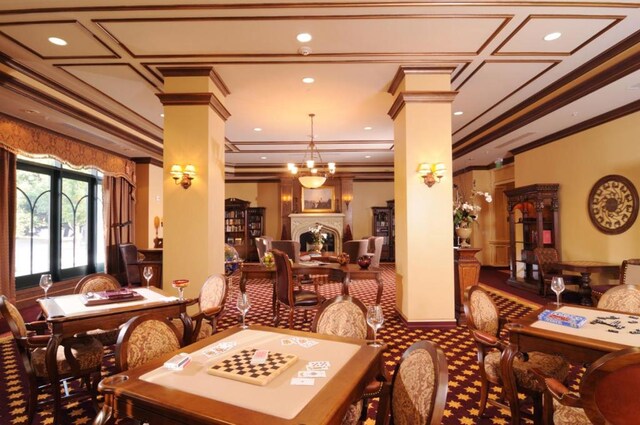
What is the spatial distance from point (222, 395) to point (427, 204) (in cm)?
360

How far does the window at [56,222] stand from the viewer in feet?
19.8

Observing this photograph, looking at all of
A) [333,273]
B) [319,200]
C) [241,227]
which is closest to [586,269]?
[333,273]

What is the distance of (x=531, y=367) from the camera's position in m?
2.03

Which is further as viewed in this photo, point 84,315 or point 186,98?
point 186,98

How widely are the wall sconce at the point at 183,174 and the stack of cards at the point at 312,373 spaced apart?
3.37 m

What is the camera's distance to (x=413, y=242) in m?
4.27

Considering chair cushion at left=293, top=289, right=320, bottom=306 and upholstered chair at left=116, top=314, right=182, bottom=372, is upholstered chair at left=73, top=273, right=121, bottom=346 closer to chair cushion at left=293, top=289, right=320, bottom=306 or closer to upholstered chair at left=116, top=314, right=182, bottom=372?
upholstered chair at left=116, top=314, right=182, bottom=372

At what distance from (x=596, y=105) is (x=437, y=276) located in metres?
3.73

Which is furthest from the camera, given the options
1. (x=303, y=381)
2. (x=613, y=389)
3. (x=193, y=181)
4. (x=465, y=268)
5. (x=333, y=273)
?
(x=465, y=268)

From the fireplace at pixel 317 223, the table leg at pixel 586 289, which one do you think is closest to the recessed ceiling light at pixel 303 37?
the table leg at pixel 586 289

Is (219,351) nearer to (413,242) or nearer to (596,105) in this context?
(413,242)

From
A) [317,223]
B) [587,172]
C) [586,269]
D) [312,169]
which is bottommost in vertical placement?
[586,269]

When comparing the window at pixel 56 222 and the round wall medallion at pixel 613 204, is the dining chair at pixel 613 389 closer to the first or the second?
the round wall medallion at pixel 613 204

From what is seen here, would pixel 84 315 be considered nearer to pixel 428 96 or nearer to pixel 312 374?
pixel 312 374
